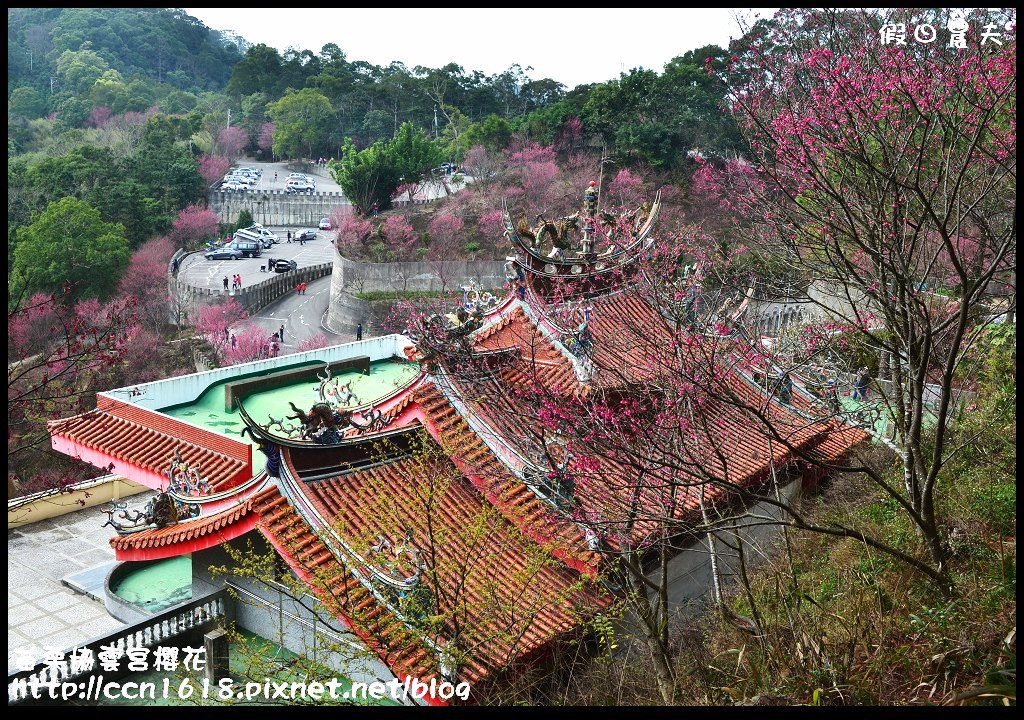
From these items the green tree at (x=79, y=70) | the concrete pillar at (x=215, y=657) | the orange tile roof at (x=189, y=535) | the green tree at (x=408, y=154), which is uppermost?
the green tree at (x=79, y=70)

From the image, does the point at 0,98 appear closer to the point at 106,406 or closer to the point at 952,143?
the point at 952,143

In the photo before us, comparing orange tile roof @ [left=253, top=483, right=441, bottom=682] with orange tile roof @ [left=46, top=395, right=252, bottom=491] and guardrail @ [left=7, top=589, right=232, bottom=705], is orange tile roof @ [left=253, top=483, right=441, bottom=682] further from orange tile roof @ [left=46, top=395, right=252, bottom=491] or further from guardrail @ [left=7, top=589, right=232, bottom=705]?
orange tile roof @ [left=46, top=395, right=252, bottom=491]

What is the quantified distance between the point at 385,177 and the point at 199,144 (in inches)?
952

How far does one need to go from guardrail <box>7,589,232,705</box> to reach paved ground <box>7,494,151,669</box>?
1.63m

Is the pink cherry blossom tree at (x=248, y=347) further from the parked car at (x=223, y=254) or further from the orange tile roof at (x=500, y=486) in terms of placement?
the orange tile roof at (x=500, y=486)

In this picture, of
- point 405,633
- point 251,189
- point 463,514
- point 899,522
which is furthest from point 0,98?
point 251,189

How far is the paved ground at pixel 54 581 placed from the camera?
12.1 m

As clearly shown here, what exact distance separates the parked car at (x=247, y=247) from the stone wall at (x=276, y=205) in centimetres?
771

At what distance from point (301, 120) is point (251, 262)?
22906 millimetres

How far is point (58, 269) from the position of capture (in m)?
39.4

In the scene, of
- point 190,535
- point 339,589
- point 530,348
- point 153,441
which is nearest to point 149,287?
point 153,441

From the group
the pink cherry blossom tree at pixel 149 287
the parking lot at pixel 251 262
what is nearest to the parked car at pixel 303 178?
the parking lot at pixel 251 262

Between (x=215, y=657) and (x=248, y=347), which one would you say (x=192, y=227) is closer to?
(x=248, y=347)

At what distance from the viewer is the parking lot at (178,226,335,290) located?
48969mm
